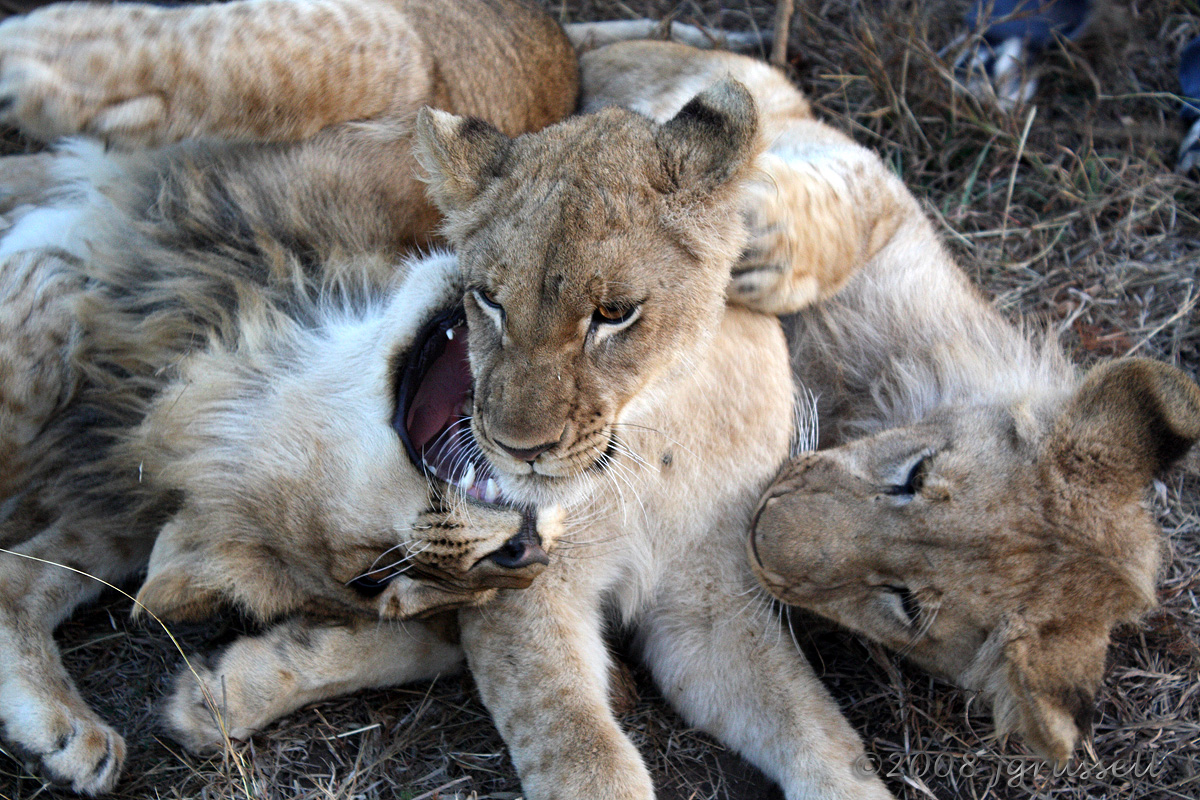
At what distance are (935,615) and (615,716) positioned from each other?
0.74 metres

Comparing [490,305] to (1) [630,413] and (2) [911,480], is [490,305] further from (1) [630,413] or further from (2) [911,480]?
(2) [911,480]

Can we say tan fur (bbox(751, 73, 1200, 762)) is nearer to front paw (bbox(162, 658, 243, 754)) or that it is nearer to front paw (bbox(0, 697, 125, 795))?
front paw (bbox(162, 658, 243, 754))

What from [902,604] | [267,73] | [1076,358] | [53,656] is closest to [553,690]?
[902,604]

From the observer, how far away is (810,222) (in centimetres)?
233

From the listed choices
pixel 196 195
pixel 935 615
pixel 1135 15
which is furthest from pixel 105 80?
pixel 1135 15

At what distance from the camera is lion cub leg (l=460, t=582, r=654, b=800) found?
2.05 meters

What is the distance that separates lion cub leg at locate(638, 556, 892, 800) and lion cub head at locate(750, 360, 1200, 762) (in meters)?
0.16

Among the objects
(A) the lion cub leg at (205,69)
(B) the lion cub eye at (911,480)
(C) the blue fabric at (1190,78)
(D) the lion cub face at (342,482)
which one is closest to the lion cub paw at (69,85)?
(A) the lion cub leg at (205,69)

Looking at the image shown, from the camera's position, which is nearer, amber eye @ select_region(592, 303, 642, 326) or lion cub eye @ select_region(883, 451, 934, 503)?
amber eye @ select_region(592, 303, 642, 326)

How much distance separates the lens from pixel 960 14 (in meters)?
4.07

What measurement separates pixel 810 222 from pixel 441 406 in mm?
910

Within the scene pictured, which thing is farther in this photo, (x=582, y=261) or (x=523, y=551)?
(x=523, y=551)

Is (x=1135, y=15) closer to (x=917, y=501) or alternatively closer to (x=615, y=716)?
(x=917, y=501)

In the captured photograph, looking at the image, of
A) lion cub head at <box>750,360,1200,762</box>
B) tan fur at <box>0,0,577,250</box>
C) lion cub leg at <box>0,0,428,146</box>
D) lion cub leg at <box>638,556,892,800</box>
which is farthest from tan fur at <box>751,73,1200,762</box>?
lion cub leg at <box>0,0,428,146</box>
